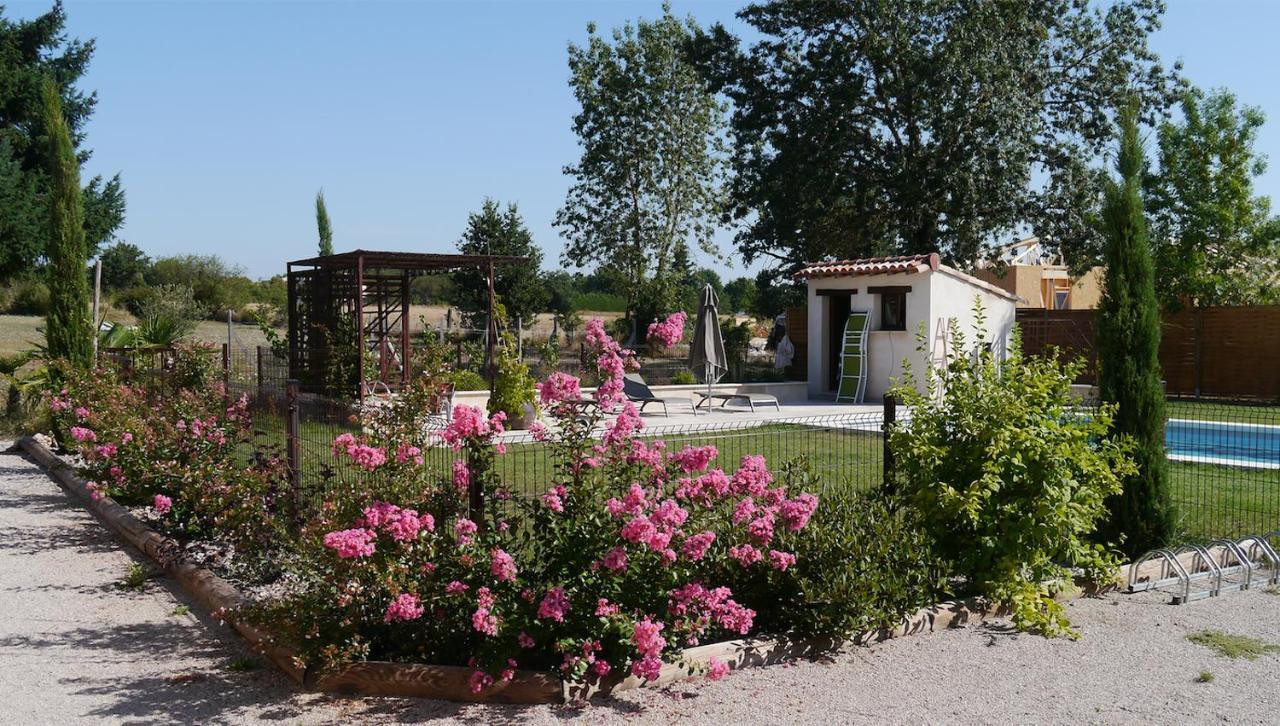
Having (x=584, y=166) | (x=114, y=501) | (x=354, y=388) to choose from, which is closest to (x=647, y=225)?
(x=584, y=166)

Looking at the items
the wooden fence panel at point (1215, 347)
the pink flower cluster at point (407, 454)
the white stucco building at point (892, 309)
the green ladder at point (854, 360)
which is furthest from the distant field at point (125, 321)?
the pink flower cluster at point (407, 454)

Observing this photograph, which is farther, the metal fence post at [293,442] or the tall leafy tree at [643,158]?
the tall leafy tree at [643,158]

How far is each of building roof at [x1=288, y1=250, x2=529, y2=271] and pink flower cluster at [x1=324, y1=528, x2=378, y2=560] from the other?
10.8 metres

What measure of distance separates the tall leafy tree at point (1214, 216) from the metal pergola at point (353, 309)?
17158 mm

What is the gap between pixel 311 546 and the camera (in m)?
4.75

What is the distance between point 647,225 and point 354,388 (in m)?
22.9

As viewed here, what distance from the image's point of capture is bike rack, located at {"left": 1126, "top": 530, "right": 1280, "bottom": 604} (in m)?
5.86

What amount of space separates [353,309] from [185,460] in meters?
9.38

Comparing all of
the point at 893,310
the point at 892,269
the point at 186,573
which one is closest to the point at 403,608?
the point at 186,573

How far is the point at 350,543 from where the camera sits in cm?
409

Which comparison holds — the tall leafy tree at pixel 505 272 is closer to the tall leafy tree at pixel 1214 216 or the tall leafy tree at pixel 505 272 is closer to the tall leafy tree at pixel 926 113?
the tall leafy tree at pixel 926 113

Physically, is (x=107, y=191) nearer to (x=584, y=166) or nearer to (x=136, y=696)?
(x=584, y=166)

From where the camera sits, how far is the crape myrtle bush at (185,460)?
20.7 feet

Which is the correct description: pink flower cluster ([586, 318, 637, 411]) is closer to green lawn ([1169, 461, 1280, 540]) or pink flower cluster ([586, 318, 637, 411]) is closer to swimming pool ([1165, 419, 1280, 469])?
green lawn ([1169, 461, 1280, 540])
